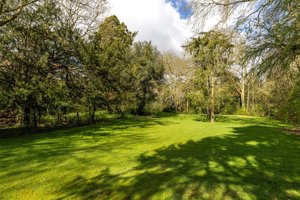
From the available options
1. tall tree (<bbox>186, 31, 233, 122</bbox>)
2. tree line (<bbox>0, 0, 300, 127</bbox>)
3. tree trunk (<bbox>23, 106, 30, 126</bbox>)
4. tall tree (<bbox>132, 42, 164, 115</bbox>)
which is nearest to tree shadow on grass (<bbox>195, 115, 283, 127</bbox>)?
tall tree (<bbox>186, 31, 233, 122</bbox>)

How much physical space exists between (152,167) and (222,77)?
63.8 ft

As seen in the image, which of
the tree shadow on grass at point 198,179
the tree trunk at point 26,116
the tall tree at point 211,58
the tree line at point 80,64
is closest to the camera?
the tree shadow on grass at point 198,179

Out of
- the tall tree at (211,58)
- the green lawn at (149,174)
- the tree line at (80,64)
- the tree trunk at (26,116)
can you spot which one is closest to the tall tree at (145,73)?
the tall tree at (211,58)

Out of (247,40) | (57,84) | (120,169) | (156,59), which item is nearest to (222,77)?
(156,59)

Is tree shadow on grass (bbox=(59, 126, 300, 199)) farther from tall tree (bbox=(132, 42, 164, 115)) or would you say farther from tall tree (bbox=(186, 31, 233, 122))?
tall tree (bbox=(132, 42, 164, 115))

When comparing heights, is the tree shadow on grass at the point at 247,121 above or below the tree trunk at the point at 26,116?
below

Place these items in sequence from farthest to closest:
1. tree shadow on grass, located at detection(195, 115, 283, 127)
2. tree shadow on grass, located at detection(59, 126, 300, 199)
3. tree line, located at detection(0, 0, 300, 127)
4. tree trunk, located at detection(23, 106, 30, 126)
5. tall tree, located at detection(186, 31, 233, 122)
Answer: tall tree, located at detection(186, 31, 233, 122)
tree shadow on grass, located at detection(195, 115, 283, 127)
tree trunk, located at detection(23, 106, 30, 126)
tree line, located at detection(0, 0, 300, 127)
tree shadow on grass, located at detection(59, 126, 300, 199)

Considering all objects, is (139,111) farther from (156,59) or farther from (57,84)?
(57,84)

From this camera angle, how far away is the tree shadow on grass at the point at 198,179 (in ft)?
14.2

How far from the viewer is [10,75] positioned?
11.4m

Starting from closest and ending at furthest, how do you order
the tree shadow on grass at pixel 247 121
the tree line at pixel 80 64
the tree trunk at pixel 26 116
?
the tree line at pixel 80 64, the tree trunk at pixel 26 116, the tree shadow on grass at pixel 247 121

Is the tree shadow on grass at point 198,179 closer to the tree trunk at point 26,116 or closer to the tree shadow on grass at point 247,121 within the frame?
the tree trunk at point 26,116

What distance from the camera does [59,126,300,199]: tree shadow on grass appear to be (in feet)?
14.2

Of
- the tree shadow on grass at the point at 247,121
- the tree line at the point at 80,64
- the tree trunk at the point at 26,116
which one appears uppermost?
the tree line at the point at 80,64
